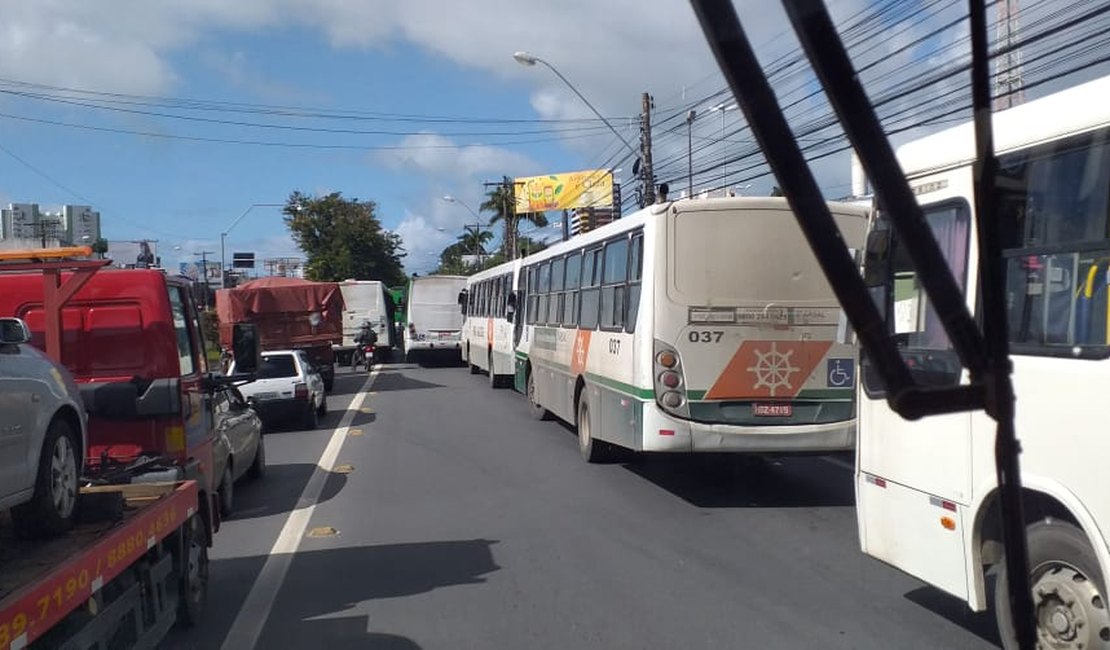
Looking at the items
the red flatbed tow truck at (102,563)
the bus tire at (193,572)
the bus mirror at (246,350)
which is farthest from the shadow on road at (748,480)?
the red flatbed tow truck at (102,563)

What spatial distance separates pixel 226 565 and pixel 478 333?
20.9 m

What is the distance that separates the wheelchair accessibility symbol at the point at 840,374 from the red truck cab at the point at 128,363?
19.8ft

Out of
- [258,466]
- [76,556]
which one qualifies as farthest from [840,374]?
[76,556]

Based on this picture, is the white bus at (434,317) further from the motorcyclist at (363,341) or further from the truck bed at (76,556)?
the truck bed at (76,556)

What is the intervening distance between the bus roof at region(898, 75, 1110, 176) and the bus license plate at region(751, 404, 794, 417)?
4896mm

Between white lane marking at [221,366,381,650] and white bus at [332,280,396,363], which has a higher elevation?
white bus at [332,280,396,363]

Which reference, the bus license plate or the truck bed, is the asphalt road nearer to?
the bus license plate

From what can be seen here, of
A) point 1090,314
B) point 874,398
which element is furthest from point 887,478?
point 1090,314

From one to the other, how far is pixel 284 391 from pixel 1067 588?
14955 mm

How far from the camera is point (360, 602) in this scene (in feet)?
23.3

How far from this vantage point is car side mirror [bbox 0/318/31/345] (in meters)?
4.50

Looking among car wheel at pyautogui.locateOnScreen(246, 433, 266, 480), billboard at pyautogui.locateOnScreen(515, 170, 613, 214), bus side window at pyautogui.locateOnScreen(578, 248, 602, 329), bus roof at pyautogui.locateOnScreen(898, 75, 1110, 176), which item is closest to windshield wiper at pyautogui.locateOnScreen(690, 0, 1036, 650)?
bus roof at pyautogui.locateOnScreen(898, 75, 1110, 176)

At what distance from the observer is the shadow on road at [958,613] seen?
606 centimetres

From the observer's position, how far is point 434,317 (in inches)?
1410
